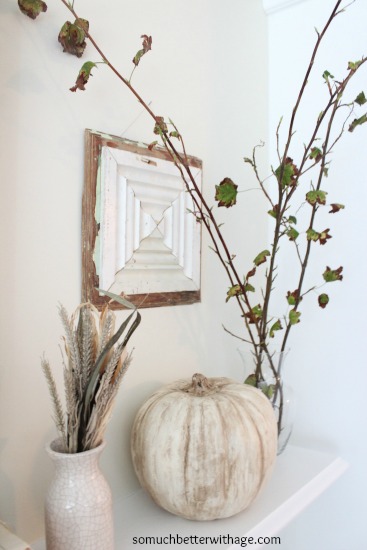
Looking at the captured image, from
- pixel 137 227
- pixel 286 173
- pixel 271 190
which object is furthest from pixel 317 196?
pixel 271 190

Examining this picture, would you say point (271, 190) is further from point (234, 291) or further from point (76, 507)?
point (76, 507)

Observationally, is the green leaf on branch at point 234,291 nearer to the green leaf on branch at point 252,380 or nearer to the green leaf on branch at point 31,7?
the green leaf on branch at point 252,380

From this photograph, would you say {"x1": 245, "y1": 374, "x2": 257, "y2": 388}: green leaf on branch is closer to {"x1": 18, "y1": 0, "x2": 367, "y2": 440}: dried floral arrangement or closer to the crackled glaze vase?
{"x1": 18, "y1": 0, "x2": 367, "y2": 440}: dried floral arrangement

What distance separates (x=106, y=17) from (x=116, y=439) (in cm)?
76

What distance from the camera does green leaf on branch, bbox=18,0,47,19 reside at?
62 centimetres

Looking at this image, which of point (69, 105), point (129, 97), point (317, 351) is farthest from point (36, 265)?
point (317, 351)

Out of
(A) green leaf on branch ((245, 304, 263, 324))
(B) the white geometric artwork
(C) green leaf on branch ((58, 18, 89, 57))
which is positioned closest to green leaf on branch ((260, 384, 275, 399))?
(A) green leaf on branch ((245, 304, 263, 324))

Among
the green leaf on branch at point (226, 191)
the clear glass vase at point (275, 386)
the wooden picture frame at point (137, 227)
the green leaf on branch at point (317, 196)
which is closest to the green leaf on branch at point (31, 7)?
the wooden picture frame at point (137, 227)

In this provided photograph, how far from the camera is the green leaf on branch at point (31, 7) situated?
0.62 meters

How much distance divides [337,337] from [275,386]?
261 mm

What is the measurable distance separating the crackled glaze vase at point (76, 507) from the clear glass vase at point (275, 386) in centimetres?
46

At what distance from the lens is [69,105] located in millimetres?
729

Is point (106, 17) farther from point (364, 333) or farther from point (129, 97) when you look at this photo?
point (364, 333)

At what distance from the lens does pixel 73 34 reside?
0.67 metres
